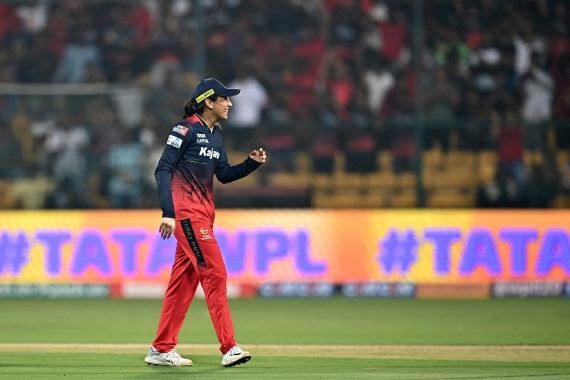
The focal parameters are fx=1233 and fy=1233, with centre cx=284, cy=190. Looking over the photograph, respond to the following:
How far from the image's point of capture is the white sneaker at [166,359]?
9.22 metres

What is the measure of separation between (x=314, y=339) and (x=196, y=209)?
2.85m

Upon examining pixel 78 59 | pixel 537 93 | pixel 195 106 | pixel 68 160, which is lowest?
pixel 195 106

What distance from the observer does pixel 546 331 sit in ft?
39.7

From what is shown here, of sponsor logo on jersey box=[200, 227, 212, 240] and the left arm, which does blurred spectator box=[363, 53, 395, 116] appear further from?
sponsor logo on jersey box=[200, 227, 212, 240]

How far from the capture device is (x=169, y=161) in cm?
894

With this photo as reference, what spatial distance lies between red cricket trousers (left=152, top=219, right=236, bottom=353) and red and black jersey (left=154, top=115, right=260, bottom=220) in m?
0.13

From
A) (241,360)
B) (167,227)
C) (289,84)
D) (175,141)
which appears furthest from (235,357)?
(289,84)

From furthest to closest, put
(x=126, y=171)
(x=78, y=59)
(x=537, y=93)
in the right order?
(x=78, y=59) → (x=537, y=93) → (x=126, y=171)

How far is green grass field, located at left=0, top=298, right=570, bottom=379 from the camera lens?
353 inches

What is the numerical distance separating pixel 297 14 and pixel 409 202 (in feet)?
12.0

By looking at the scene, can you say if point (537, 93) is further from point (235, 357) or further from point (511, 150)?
point (235, 357)

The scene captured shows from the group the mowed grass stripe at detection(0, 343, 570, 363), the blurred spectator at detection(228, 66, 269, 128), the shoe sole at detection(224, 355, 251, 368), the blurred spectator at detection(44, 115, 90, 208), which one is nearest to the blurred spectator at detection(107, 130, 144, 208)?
the blurred spectator at detection(44, 115, 90, 208)

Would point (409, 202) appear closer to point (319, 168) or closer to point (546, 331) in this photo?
point (319, 168)

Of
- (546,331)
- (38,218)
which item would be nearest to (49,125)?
(38,218)
